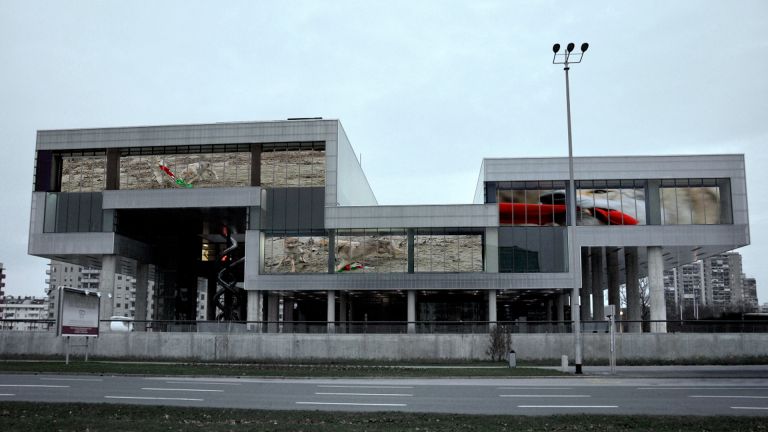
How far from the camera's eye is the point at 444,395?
2178 cm

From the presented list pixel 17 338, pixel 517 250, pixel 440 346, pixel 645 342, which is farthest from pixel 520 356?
pixel 17 338

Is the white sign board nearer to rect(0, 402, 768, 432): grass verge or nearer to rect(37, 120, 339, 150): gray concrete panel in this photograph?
rect(37, 120, 339, 150): gray concrete panel

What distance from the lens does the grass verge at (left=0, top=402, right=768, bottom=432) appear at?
45.9 ft

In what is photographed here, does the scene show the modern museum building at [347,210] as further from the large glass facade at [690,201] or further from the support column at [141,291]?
the support column at [141,291]

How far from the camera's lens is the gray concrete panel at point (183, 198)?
57.8 m

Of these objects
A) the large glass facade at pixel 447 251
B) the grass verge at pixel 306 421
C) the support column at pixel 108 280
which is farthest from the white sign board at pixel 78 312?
the large glass facade at pixel 447 251

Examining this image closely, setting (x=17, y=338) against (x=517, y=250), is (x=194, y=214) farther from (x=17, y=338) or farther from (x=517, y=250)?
(x=517, y=250)

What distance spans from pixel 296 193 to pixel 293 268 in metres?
6.18

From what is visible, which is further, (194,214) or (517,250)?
(194,214)

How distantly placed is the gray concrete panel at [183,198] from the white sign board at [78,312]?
1868 centimetres

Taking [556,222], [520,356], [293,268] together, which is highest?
[556,222]

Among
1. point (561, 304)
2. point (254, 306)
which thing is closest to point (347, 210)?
point (254, 306)

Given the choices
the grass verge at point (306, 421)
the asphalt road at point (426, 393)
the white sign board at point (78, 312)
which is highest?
the white sign board at point (78, 312)

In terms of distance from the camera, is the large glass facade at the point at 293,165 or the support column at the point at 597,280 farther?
the support column at the point at 597,280
